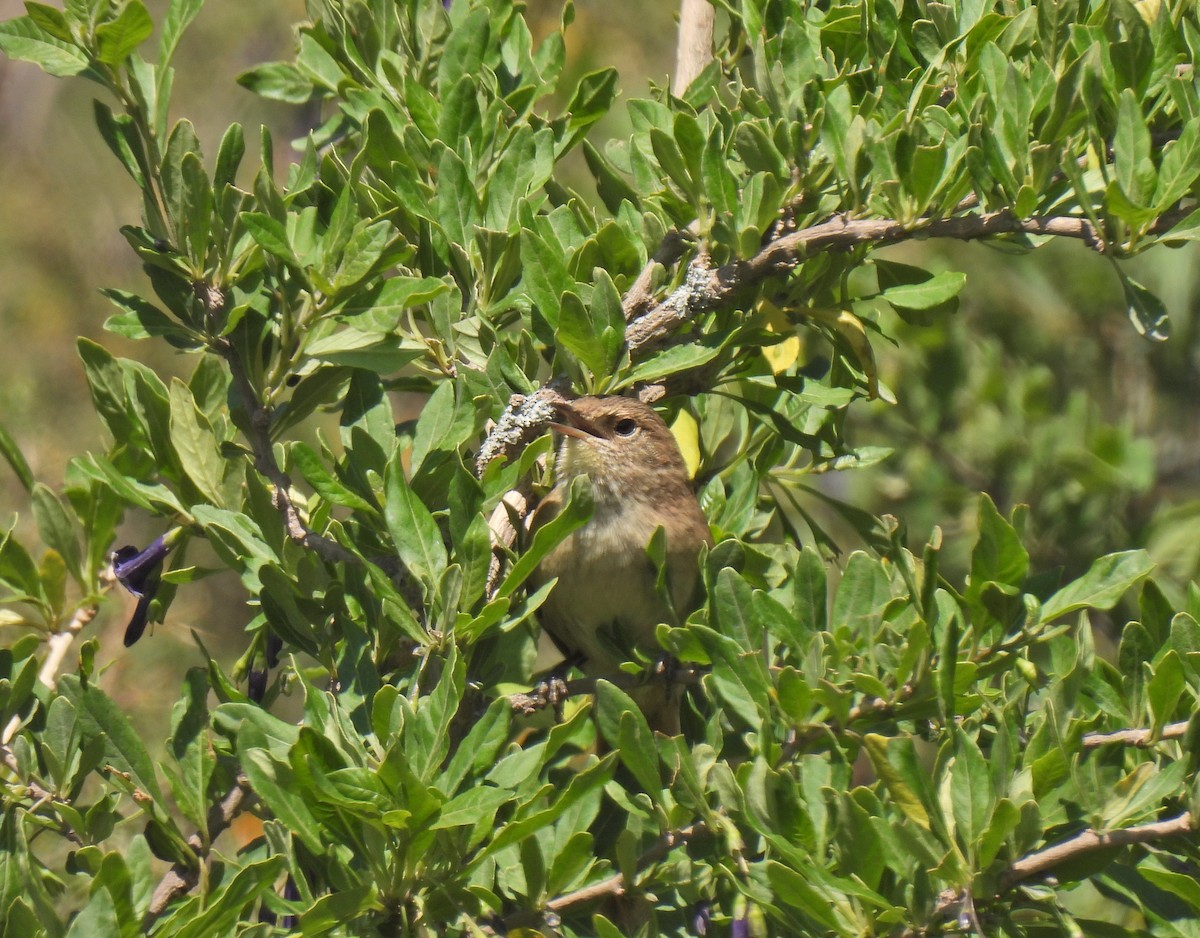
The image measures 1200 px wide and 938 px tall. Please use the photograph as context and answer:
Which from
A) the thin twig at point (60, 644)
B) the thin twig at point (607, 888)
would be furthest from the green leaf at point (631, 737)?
the thin twig at point (60, 644)

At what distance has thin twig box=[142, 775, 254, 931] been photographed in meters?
2.12

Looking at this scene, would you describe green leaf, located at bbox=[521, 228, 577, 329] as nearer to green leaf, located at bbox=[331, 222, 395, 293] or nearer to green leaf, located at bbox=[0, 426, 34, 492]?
green leaf, located at bbox=[331, 222, 395, 293]

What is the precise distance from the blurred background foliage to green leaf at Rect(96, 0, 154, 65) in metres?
2.03

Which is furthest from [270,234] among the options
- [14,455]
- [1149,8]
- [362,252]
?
[1149,8]

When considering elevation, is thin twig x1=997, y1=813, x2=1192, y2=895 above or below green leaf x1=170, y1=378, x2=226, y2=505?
below

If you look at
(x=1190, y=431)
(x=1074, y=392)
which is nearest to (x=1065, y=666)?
(x=1074, y=392)

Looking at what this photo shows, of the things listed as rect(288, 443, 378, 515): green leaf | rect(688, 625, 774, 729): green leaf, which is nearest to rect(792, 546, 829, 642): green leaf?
rect(688, 625, 774, 729): green leaf

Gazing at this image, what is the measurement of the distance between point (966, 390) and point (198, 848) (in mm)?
4403

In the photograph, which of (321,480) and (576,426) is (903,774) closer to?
(321,480)

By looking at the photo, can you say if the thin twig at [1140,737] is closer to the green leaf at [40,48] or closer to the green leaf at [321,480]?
the green leaf at [321,480]

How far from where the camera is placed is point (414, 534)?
6.74 ft

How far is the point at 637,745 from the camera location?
2123mm

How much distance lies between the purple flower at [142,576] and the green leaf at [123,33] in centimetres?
85

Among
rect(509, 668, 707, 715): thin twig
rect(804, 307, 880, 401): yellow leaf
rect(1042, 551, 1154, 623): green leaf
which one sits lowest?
rect(509, 668, 707, 715): thin twig
